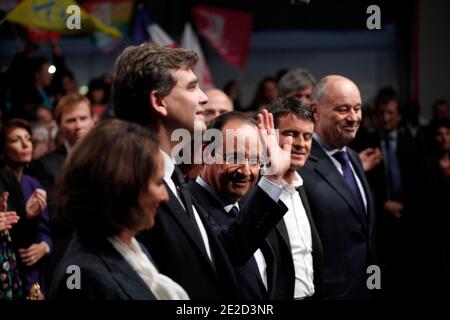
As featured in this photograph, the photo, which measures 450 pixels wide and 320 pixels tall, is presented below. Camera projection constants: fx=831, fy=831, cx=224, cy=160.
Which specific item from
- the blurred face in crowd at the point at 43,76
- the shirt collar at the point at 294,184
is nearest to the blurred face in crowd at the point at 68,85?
the blurred face in crowd at the point at 43,76

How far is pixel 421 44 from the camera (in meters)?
9.66

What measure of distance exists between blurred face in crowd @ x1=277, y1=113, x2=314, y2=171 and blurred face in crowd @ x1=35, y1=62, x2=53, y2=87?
10.4 ft

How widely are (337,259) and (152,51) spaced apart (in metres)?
1.69

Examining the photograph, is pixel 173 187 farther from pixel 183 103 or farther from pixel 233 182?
pixel 233 182

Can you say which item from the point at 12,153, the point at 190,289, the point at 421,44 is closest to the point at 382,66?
the point at 421,44

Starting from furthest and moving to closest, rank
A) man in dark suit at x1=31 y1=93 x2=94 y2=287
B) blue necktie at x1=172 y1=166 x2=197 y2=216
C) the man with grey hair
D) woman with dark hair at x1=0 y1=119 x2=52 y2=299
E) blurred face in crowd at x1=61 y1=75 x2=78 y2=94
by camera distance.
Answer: blurred face in crowd at x1=61 y1=75 x2=78 y2=94 < the man with grey hair < man in dark suit at x1=31 y1=93 x2=94 y2=287 < woman with dark hair at x1=0 y1=119 x2=52 y2=299 < blue necktie at x1=172 y1=166 x2=197 y2=216

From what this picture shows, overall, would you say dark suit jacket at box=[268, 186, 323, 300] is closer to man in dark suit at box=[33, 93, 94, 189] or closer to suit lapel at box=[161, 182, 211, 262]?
suit lapel at box=[161, 182, 211, 262]

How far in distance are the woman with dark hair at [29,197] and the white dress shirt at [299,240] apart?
→ 1.36 meters

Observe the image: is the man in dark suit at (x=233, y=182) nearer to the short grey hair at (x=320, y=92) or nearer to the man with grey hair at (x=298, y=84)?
the short grey hair at (x=320, y=92)

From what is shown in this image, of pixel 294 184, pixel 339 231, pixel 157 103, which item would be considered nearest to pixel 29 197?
pixel 294 184

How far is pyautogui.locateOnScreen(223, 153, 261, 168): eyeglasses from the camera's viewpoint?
303cm

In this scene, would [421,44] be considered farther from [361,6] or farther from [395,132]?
[395,132]

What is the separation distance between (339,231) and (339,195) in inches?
7.1

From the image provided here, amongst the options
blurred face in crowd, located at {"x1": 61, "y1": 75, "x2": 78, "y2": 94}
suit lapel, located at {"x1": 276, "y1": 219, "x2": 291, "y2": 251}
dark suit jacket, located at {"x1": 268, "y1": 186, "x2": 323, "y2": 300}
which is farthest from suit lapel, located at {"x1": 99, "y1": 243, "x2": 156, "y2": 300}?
blurred face in crowd, located at {"x1": 61, "y1": 75, "x2": 78, "y2": 94}
